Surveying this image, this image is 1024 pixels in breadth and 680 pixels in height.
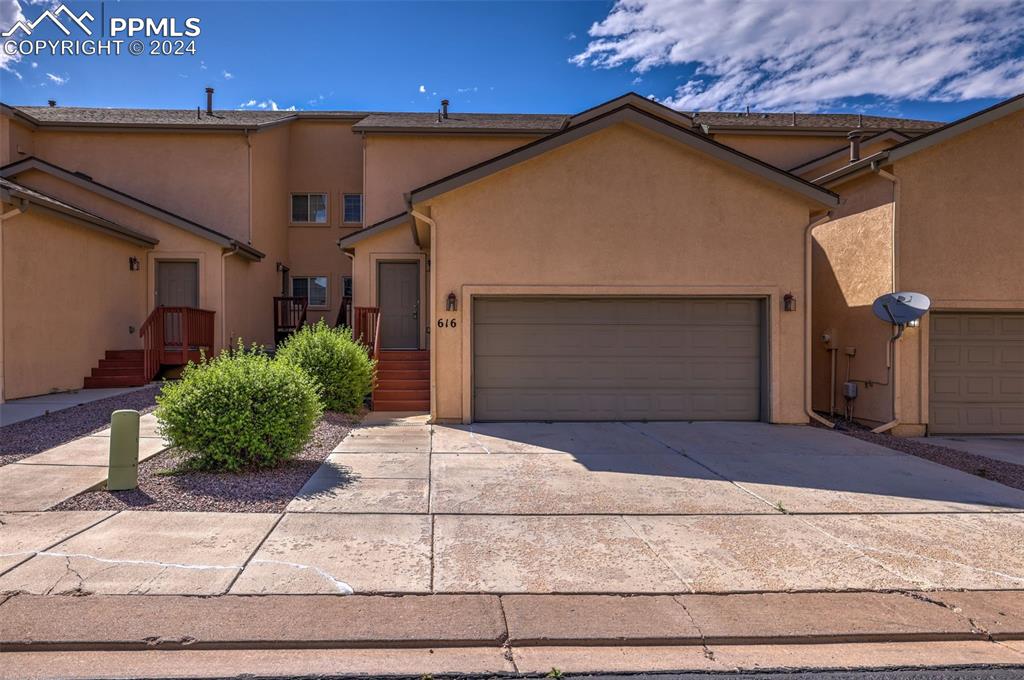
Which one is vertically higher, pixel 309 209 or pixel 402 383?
pixel 309 209

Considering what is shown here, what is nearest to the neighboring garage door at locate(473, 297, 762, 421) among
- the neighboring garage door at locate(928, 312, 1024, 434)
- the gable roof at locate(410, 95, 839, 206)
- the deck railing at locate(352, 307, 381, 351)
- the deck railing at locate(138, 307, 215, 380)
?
the gable roof at locate(410, 95, 839, 206)

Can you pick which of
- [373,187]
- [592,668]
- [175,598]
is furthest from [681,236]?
[373,187]

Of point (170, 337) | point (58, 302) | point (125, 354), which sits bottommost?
point (125, 354)

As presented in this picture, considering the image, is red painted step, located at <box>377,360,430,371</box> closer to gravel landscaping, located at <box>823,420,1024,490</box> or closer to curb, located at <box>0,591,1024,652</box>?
Answer: gravel landscaping, located at <box>823,420,1024,490</box>

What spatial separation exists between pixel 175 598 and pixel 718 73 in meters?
16.5

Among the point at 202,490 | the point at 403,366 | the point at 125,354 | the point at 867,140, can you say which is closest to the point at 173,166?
the point at 125,354

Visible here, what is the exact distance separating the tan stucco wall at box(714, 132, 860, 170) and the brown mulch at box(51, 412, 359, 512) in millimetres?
14296

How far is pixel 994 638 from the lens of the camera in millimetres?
3121

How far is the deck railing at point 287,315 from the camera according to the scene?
17.1 meters

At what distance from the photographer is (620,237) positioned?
9.20 meters

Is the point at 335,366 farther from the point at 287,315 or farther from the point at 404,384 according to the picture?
the point at 287,315

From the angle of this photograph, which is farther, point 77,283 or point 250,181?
point 250,181

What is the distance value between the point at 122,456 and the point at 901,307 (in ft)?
34.9

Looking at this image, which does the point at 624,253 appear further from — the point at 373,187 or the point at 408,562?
the point at 373,187
